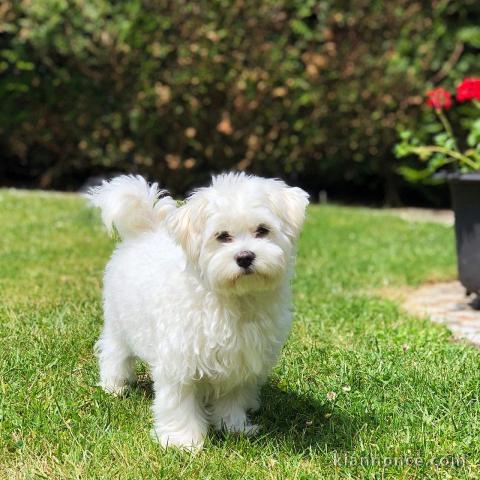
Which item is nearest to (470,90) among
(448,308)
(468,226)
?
(468,226)

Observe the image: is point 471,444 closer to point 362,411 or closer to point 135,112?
point 362,411

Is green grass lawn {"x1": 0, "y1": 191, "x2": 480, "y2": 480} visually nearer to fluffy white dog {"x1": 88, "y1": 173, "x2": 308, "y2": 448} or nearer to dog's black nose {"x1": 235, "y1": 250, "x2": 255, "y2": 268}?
fluffy white dog {"x1": 88, "y1": 173, "x2": 308, "y2": 448}

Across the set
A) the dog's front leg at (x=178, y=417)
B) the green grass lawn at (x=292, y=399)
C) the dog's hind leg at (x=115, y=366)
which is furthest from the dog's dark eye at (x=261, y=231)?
the dog's hind leg at (x=115, y=366)

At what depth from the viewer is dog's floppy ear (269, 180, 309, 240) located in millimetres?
3150

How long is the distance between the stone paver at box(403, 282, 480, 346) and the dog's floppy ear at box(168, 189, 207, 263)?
2.33 metres

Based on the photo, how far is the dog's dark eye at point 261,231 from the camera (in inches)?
121

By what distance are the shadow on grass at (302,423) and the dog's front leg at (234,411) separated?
5 centimetres

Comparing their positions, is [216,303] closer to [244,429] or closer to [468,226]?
[244,429]

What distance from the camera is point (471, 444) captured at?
3.23 meters

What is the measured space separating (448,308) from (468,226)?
0.67m

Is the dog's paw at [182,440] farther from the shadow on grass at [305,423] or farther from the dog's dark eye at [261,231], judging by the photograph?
the dog's dark eye at [261,231]

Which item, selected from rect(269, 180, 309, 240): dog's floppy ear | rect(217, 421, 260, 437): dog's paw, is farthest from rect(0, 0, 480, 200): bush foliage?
rect(217, 421, 260, 437): dog's paw

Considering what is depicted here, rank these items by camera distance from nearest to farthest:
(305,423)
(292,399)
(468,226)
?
(305,423) < (292,399) < (468,226)

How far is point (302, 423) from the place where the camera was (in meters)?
3.52
